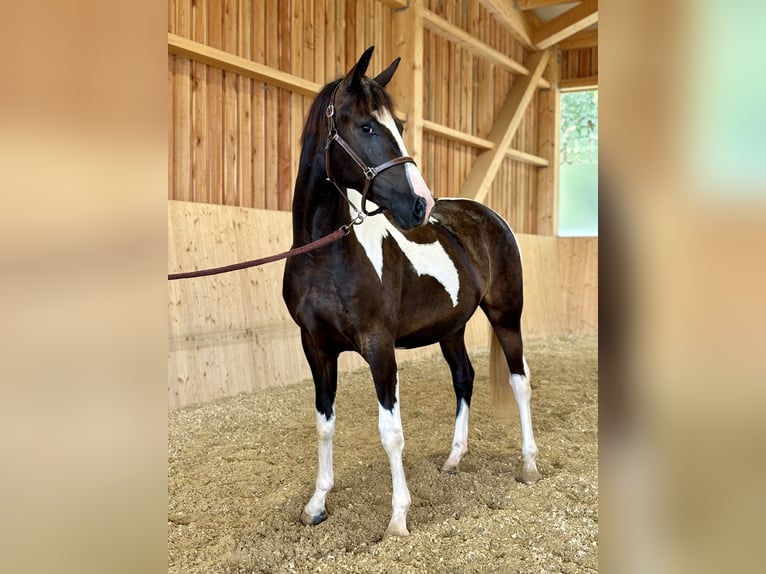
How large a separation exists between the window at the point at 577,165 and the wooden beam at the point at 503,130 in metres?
0.84

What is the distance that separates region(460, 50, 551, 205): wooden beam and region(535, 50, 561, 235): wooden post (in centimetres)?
39

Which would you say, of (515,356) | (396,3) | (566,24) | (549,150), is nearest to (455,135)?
(396,3)

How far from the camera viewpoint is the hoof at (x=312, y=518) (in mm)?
2111

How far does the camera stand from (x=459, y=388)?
2893 millimetres

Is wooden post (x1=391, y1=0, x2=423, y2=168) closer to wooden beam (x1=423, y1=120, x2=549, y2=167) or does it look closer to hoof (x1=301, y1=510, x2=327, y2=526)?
wooden beam (x1=423, y1=120, x2=549, y2=167)

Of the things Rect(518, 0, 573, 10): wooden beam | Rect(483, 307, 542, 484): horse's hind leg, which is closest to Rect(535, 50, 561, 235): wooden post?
Rect(518, 0, 573, 10): wooden beam

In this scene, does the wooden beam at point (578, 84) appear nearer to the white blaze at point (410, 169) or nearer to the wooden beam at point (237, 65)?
the wooden beam at point (237, 65)

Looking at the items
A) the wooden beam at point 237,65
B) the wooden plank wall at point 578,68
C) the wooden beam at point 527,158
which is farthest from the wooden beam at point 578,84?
the wooden beam at point 237,65

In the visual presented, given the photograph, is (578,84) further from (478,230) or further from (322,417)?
(322,417)

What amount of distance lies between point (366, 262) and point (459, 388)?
113 cm

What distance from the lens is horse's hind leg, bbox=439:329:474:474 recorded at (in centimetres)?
271

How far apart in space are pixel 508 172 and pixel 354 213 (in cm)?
653

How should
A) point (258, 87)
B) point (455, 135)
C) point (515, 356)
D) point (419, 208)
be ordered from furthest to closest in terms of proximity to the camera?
point (455, 135) < point (258, 87) < point (515, 356) < point (419, 208)
